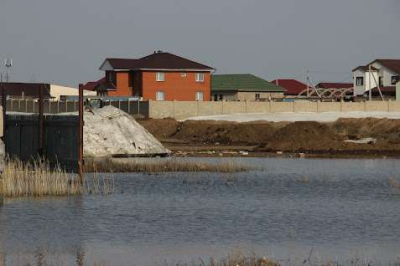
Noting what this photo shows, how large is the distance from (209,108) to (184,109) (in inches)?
114

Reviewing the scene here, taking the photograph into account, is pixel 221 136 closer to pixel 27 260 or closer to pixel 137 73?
pixel 137 73

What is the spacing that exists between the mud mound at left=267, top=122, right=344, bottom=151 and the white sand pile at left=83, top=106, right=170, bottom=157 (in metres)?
12.3

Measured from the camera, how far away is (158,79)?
396ft

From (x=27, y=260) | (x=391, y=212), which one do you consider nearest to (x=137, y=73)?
(x=391, y=212)

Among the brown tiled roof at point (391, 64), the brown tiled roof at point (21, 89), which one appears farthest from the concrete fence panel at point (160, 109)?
the brown tiled roof at point (391, 64)

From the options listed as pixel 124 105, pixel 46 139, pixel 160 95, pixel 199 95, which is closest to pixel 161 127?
pixel 124 105

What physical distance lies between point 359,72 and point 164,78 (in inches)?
1485

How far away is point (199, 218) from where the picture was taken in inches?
1141

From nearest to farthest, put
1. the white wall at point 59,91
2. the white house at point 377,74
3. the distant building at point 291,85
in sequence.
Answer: the white wall at point 59,91 → the white house at point 377,74 → the distant building at point 291,85

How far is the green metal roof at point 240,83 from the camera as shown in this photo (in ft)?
495

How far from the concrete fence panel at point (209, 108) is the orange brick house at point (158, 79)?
54.8 feet

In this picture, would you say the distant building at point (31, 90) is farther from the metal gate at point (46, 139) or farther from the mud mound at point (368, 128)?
the metal gate at point (46, 139)

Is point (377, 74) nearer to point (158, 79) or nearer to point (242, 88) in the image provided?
point (242, 88)

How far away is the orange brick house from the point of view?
12006 centimetres
